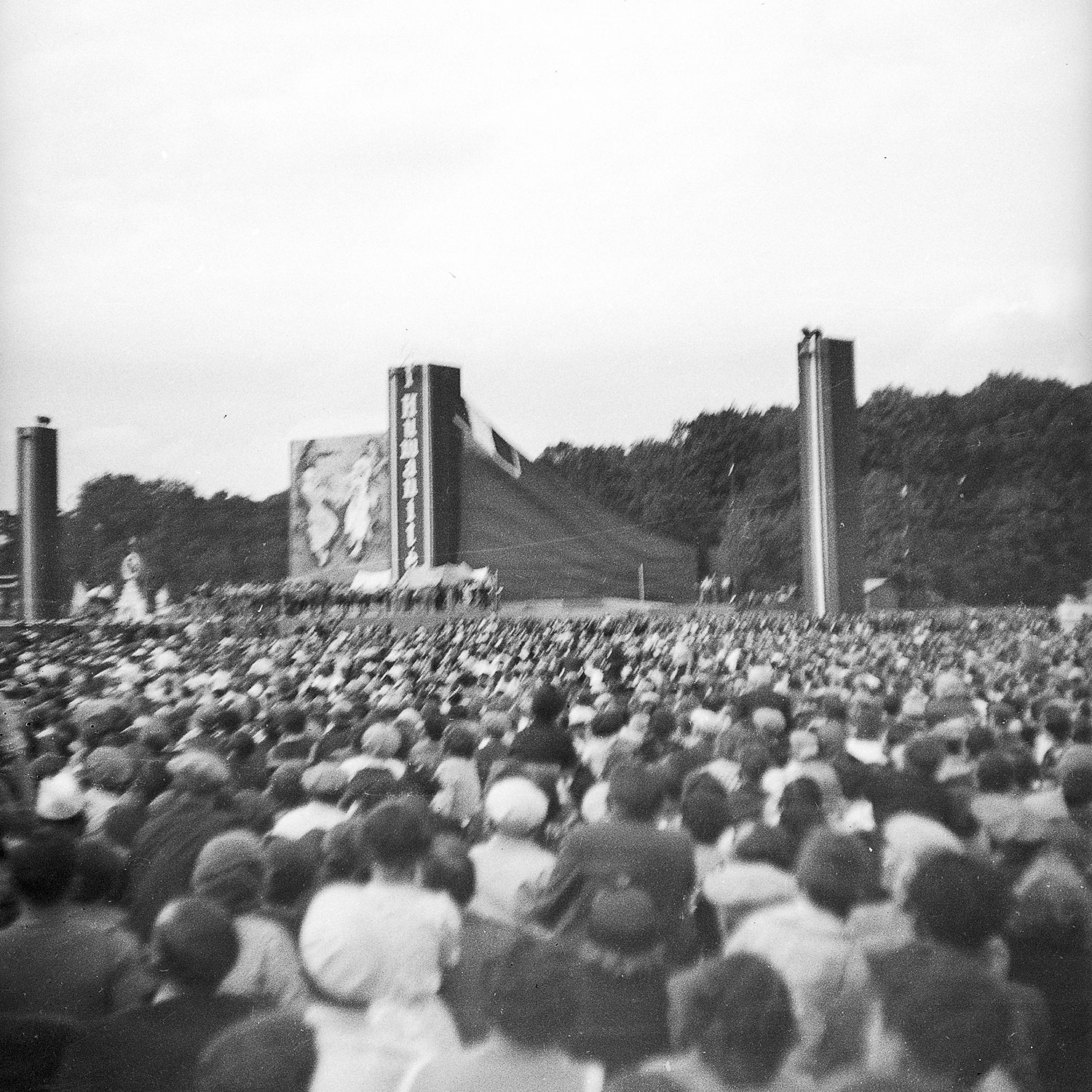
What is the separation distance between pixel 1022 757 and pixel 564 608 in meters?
1.82

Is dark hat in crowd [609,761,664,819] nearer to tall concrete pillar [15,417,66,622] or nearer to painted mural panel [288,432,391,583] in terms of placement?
painted mural panel [288,432,391,583]

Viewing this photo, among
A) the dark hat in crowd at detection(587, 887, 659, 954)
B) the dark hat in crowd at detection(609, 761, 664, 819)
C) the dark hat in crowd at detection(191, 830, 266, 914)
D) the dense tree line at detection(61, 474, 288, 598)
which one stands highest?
the dense tree line at detection(61, 474, 288, 598)

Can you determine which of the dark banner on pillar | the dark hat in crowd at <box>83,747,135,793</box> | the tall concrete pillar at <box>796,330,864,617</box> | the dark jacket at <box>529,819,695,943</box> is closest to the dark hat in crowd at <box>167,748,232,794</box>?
the dark hat in crowd at <box>83,747,135,793</box>

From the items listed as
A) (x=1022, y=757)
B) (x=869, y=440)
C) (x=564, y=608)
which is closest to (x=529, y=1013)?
(x=1022, y=757)

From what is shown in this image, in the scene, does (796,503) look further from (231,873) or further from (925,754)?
(231,873)

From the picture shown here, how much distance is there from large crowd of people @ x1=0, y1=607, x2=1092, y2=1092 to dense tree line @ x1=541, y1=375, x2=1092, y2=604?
0.56 metres

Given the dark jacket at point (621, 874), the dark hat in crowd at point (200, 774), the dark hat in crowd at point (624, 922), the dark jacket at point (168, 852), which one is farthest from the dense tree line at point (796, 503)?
the dark hat in crowd at point (624, 922)

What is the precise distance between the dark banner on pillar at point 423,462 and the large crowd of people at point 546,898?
77cm

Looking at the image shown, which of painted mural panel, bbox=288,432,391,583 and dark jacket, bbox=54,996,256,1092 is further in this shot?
painted mural panel, bbox=288,432,391,583

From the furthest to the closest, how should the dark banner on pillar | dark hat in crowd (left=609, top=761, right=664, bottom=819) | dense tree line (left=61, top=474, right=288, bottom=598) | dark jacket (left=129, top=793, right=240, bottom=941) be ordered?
the dark banner on pillar
dense tree line (left=61, top=474, right=288, bottom=598)
dark hat in crowd (left=609, top=761, right=664, bottom=819)
dark jacket (left=129, top=793, right=240, bottom=941)

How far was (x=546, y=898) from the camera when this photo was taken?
3045 millimetres

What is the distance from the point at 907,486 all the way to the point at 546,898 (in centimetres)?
240

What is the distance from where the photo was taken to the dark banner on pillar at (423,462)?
4641 mm

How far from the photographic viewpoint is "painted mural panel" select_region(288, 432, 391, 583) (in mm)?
4664
